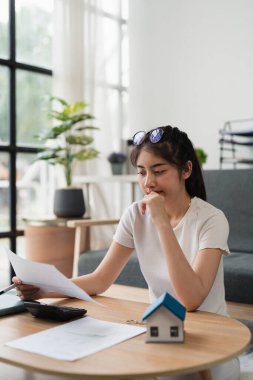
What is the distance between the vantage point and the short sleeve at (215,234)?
1.26 m

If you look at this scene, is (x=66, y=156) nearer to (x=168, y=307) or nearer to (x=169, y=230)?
(x=169, y=230)

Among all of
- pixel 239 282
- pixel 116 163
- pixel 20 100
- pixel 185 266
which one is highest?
pixel 20 100

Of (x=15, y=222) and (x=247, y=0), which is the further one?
(x=247, y=0)

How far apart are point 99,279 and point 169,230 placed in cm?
29

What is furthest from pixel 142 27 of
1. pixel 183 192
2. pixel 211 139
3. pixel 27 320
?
pixel 27 320

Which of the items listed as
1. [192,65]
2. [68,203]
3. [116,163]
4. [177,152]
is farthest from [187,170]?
[192,65]

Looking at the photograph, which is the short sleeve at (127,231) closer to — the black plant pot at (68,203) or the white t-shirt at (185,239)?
the white t-shirt at (185,239)

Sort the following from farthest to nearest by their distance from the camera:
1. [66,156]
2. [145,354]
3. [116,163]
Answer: [116,163] → [66,156] → [145,354]

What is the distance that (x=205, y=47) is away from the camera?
456cm

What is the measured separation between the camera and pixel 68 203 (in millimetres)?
3533

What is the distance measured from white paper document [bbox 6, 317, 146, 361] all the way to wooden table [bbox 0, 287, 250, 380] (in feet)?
0.06

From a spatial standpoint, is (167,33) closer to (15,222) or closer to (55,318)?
(15,222)

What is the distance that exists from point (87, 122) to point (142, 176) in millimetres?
2869

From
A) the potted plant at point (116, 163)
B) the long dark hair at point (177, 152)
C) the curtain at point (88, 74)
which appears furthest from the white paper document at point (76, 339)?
the potted plant at point (116, 163)
